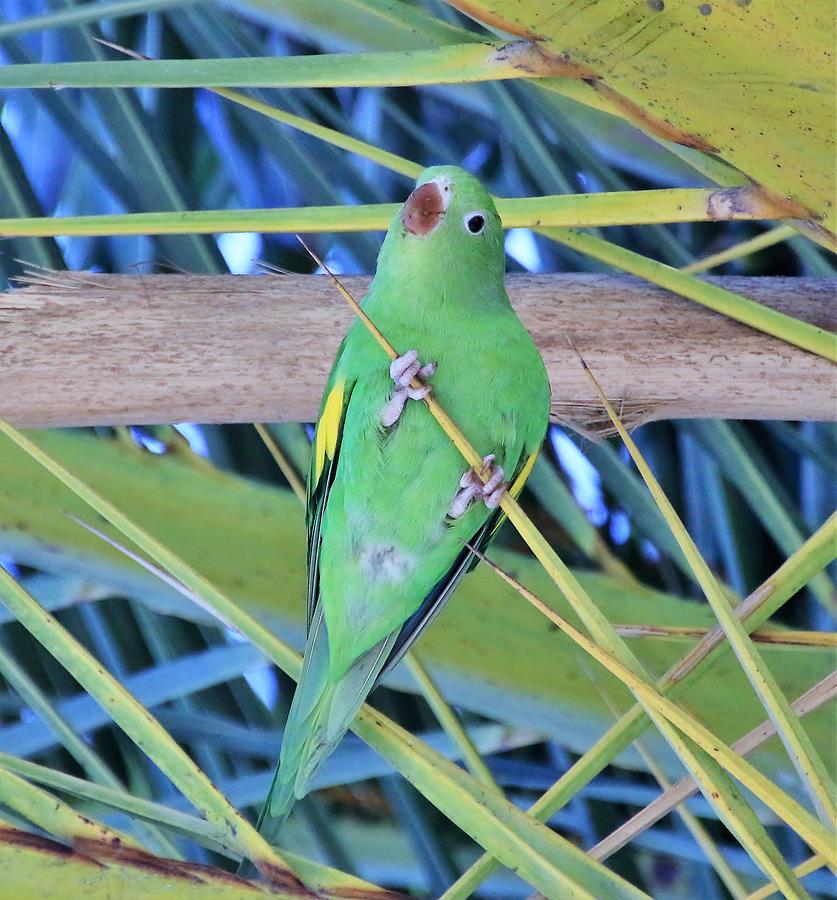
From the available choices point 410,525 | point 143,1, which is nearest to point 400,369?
point 410,525

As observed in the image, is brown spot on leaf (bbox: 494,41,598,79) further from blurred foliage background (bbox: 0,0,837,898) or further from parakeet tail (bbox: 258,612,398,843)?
parakeet tail (bbox: 258,612,398,843)

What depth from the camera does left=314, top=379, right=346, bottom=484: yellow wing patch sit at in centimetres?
96

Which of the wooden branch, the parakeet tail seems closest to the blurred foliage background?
the wooden branch

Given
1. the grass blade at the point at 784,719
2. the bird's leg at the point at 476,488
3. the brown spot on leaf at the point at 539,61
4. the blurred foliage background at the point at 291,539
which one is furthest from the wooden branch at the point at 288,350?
the grass blade at the point at 784,719

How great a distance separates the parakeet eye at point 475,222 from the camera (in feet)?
2.99

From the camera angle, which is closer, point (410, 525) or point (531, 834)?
point (531, 834)

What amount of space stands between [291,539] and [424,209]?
51cm

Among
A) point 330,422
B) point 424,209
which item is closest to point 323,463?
point 330,422

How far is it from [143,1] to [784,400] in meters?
0.71

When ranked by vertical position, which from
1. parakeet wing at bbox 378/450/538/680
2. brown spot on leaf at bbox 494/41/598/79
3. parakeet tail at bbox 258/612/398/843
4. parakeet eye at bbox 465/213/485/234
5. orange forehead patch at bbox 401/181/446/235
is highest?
parakeet eye at bbox 465/213/485/234

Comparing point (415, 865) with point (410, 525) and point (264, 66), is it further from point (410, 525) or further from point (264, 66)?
point (264, 66)

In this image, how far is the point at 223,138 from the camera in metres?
1.43

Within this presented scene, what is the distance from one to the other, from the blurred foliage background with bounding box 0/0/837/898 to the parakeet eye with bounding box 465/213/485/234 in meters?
0.23

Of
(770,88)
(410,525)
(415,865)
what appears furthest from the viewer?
(415,865)
